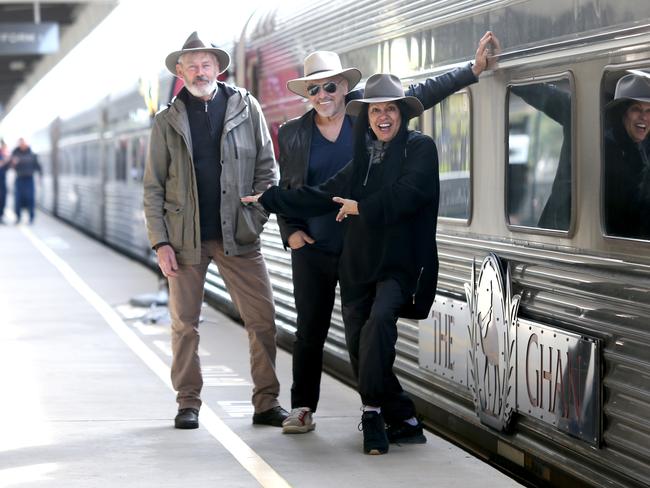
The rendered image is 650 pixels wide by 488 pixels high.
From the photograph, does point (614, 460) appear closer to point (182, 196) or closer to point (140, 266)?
point (182, 196)

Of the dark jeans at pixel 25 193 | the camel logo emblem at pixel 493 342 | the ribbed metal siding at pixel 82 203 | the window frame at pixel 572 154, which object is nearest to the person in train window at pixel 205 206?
the camel logo emblem at pixel 493 342

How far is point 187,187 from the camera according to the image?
6.60 meters

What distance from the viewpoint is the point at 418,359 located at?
7.18 m

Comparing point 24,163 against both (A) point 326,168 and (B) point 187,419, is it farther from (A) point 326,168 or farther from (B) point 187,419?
(A) point 326,168

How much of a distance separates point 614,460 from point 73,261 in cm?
1428

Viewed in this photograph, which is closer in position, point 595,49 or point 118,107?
point 595,49

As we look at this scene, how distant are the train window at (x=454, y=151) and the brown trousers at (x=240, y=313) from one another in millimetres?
1001

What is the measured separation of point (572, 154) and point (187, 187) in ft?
6.86

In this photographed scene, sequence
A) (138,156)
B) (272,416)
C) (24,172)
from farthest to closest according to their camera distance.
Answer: (24,172), (138,156), (272,416)

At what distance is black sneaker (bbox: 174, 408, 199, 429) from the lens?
6.79 meters

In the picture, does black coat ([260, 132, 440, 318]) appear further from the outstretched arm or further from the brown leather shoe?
the brown leather shoe

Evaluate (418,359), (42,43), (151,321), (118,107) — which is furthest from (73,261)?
(418,359)

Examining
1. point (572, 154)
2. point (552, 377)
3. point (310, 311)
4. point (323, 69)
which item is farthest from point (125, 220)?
point (572, 154)

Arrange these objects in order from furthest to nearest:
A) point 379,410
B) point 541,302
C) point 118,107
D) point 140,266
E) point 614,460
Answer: point 118,107 → point 140,266 → point 379,410 → point 541,302 → point 614,460
